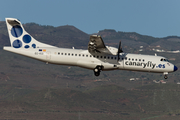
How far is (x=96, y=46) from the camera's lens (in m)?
57.7

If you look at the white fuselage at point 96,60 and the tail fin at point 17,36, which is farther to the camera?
the tail fin at point 17,36

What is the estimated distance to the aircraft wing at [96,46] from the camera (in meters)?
54.6

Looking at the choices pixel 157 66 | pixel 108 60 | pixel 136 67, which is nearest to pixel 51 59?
pixel 108 60

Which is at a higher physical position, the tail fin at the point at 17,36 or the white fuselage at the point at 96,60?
the tail fin at the point at 17,36

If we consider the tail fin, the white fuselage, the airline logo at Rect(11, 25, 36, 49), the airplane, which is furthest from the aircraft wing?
the airline logo at Rect(11, 25, 36, 49)

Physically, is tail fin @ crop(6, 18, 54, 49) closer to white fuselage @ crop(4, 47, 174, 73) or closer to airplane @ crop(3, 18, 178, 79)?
airplane @ crop(3, 18, 178, 79)

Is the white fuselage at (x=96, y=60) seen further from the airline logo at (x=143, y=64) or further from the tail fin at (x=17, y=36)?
the tail fin at (x=17, y=36)

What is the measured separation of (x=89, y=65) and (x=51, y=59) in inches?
279

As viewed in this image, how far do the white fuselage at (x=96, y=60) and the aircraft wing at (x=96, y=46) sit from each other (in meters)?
1.09

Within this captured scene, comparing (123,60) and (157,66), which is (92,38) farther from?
(157,66)

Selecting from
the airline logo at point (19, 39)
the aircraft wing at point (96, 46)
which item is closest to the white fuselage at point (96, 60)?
the aircraft wing at point (96, 46)

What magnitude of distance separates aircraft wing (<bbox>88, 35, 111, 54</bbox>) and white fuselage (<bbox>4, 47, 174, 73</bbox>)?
1.09 m

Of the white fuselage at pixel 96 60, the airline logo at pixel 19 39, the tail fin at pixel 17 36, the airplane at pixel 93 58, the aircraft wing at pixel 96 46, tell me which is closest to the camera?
the aircraft wing at pixel 96 46

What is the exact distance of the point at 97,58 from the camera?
60312 mm
